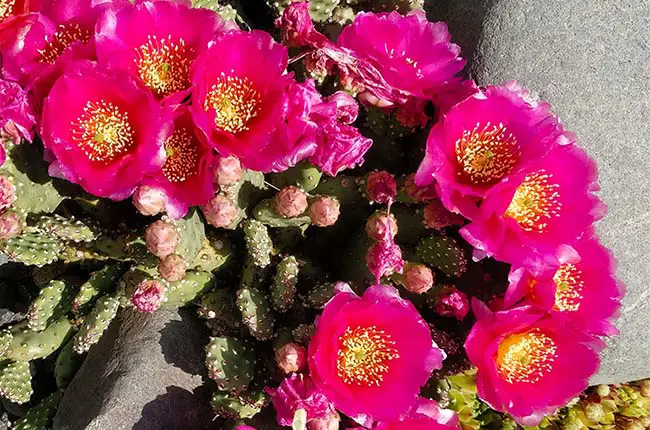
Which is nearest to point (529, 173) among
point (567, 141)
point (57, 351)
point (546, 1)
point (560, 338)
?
point (567, 141)

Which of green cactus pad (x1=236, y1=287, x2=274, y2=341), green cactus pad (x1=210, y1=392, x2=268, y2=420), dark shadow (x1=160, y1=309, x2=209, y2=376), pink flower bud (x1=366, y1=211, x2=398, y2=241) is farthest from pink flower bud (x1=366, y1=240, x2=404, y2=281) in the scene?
dark shadow (x1=160, y1=309, x2=209, y2=376)

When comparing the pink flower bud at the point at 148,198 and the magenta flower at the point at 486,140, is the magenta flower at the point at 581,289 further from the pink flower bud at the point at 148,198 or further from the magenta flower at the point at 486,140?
the pink flower bud at the point at 148,198

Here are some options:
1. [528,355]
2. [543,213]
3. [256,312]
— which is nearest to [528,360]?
[528,355]

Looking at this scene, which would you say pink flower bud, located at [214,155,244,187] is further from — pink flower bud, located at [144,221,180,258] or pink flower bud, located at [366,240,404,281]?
pink flower bud, located at [366,240,404,281]

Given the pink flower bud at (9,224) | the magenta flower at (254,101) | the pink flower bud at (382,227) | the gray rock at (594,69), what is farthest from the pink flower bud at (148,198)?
the gray rock at (594,69)

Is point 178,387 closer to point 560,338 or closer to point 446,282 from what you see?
A: point 446,282

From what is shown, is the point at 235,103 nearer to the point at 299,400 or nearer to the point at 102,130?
the point at 102,130

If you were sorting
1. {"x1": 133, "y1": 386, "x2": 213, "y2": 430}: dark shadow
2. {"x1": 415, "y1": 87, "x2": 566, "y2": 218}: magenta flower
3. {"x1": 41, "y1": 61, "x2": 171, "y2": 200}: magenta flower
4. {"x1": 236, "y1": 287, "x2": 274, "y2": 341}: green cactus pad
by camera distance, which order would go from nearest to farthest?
{"x1": 41, "y1": 61, "x2": 171, "y2": 200}: magenta flower → {"x1": 415, "y1": 87, "x2": 566, "y2": 218}: magenta flower → {"x1": 236, "y1": 287, "x2": 274, "y2": 341}: green cactus pad → {"x1": 133, "y1": 386, "x2": 213, "y2": 430}: dark shadow
